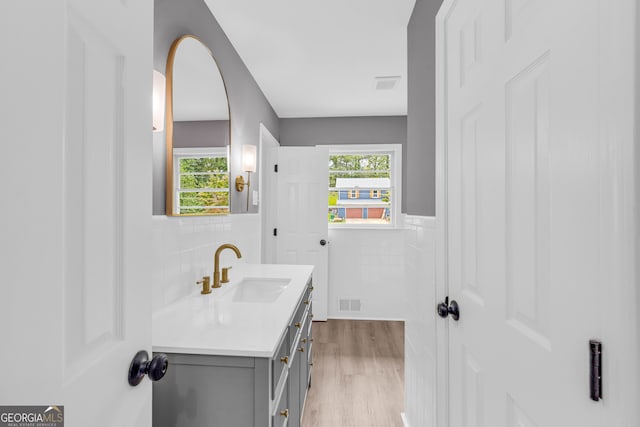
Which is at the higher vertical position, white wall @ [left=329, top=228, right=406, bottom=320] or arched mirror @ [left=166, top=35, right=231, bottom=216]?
arched mirror @ [left=166, top=35, right=231, bottom=216]

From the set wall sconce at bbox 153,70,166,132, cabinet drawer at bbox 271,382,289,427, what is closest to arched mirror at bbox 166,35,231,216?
wall sconce at bbox 153,70,166,132

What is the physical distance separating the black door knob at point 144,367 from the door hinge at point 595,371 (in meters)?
0.83

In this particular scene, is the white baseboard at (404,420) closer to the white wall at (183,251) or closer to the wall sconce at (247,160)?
the white wall at (183,251)

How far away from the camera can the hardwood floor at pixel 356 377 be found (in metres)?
1.96

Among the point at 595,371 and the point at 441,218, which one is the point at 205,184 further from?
the point at 595,371

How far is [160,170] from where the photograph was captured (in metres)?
1.45

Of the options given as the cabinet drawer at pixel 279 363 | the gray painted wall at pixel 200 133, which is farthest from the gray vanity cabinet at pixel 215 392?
the gray painted wall at pixel 200 133

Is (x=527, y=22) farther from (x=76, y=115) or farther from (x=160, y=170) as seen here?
(x=160, y=170)

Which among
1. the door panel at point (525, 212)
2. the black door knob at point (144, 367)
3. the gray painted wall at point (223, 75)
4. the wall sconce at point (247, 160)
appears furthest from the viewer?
the wall sconce at point (247, 160)

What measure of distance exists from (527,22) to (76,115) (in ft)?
3.08

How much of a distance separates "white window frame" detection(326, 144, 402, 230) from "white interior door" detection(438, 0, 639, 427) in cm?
274

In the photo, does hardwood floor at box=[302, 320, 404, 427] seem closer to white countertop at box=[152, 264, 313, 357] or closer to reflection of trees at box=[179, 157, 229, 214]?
white countertop at box=[152, 264, 313, 357]

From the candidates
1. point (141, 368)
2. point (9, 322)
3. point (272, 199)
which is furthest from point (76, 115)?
point (272, 199)

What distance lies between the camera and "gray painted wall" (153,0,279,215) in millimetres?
1420
